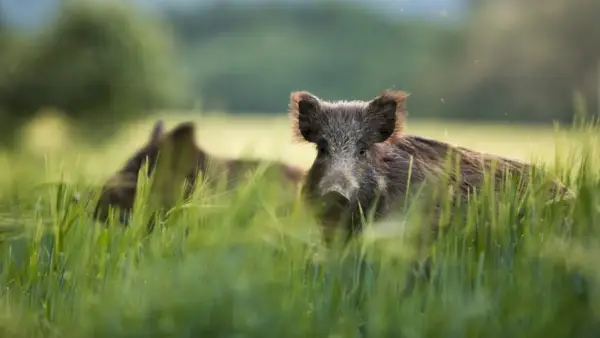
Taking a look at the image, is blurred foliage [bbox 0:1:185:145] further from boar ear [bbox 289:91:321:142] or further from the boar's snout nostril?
the boar's snout nostril

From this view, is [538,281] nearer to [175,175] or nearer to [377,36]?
[175,175]

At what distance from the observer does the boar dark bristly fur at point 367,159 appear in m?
3.34

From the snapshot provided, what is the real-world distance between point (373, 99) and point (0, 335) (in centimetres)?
177

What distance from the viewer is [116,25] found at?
35.4 ft

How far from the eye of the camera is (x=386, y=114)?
3.53 m

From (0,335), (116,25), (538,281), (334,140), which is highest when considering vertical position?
(116,25)

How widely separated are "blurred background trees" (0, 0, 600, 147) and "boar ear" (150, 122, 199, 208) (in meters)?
0.25

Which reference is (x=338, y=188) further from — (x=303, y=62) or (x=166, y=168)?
(x=303, y=62)

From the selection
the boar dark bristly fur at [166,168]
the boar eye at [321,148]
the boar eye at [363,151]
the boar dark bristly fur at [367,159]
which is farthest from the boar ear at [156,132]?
the boar eye at [363,151]

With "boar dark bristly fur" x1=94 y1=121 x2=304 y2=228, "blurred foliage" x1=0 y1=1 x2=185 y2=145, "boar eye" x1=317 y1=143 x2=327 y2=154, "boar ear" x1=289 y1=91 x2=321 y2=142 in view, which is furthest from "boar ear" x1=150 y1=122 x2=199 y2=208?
"blurred foliage" x1=0 y1=1 x2=185 y2=145

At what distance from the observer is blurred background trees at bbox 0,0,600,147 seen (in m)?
10.9

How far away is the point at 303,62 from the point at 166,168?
1732 cm

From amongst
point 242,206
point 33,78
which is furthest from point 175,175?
point 33,78

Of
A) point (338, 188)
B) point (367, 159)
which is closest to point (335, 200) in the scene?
point (338, 188)
